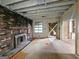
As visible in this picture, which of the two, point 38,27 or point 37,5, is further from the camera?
point 38,27

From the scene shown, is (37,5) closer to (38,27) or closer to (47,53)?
(47,53)

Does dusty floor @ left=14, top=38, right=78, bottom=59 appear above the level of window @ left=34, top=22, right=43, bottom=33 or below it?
below

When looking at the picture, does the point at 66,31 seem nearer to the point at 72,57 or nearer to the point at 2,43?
the point at 72,57

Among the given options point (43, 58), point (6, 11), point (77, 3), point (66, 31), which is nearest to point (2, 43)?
point (6, 11)

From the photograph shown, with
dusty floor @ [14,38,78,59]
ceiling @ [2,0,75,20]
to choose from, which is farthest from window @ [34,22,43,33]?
ceiling @ [2,0,75,20]

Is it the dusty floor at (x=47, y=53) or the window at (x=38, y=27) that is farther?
the window at (x=38, y=27)

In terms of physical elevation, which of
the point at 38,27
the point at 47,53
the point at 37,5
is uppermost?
the point at 37,5

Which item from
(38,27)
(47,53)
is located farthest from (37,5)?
(38,27)

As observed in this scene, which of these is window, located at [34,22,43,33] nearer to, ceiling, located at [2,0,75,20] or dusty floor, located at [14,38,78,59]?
dusty floor, located at [14,38,78,59]

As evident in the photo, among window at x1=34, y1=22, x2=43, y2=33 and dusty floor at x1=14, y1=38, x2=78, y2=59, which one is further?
window at x1=34, y1=22, x2=43, y2=33

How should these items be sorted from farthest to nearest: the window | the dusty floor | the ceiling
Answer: the window → the dusty floor → the ceiling

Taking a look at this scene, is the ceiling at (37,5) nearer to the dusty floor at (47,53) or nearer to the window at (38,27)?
the dusty floor at (47,53)

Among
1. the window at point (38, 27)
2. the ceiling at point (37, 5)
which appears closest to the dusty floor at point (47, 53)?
the ceiling at point (37, 5)

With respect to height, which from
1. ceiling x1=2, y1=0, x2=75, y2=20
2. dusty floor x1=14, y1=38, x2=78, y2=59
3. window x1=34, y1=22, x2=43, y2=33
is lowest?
dusty floor x1=14, y1=38, x2=78, y2=59
